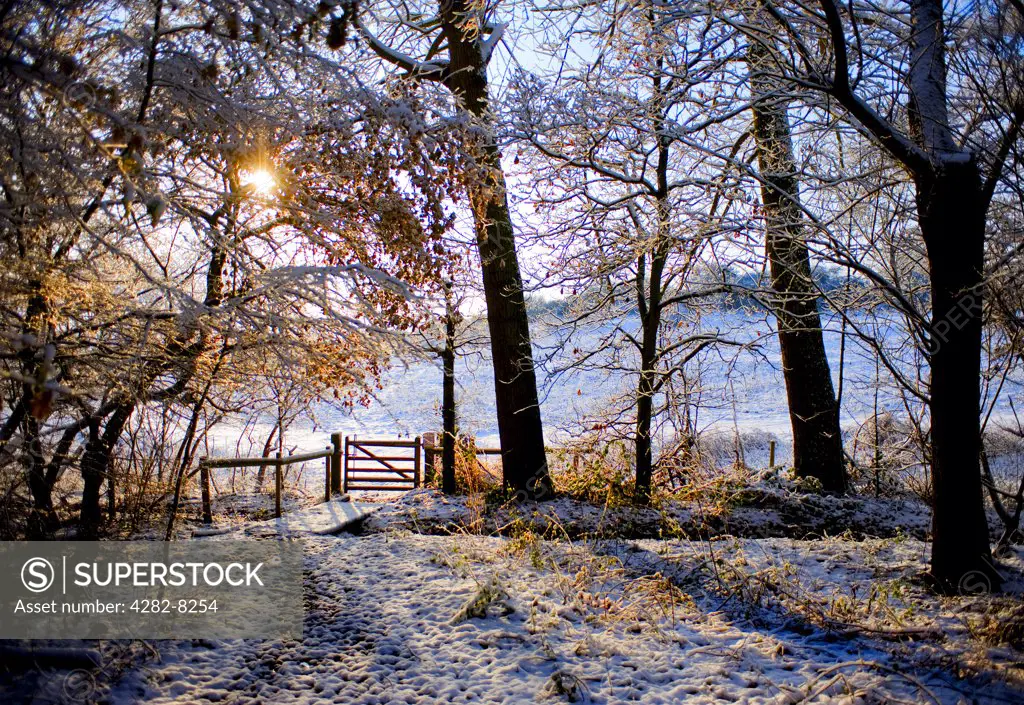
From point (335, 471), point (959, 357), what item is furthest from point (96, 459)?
point (959, 357)

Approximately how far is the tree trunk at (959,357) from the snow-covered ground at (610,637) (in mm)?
303

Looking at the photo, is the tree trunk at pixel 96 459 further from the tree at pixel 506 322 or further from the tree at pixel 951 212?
the tree at pixel 951 212

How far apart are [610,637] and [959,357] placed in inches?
127

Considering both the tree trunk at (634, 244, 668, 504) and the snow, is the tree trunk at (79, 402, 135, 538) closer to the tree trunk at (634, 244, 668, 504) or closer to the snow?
the snow

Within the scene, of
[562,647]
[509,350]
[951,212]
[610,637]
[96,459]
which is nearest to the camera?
[562,647]

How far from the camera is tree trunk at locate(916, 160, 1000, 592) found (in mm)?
4629

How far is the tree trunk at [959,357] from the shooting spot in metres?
4.63

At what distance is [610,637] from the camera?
416cm

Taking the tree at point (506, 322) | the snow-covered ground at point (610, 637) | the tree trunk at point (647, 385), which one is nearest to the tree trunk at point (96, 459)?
the snow-covered ground at point (610, 637)

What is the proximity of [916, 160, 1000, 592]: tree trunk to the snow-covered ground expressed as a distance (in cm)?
30

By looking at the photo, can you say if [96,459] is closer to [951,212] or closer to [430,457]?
[951,212]

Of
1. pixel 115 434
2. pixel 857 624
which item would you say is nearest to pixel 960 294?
pixel 857 624

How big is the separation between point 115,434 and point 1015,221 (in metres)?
7.63

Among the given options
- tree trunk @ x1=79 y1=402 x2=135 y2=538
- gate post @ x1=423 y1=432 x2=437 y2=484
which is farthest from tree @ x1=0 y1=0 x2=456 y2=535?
gate post @ x1=423 y1=432 x2=437 y2=484
